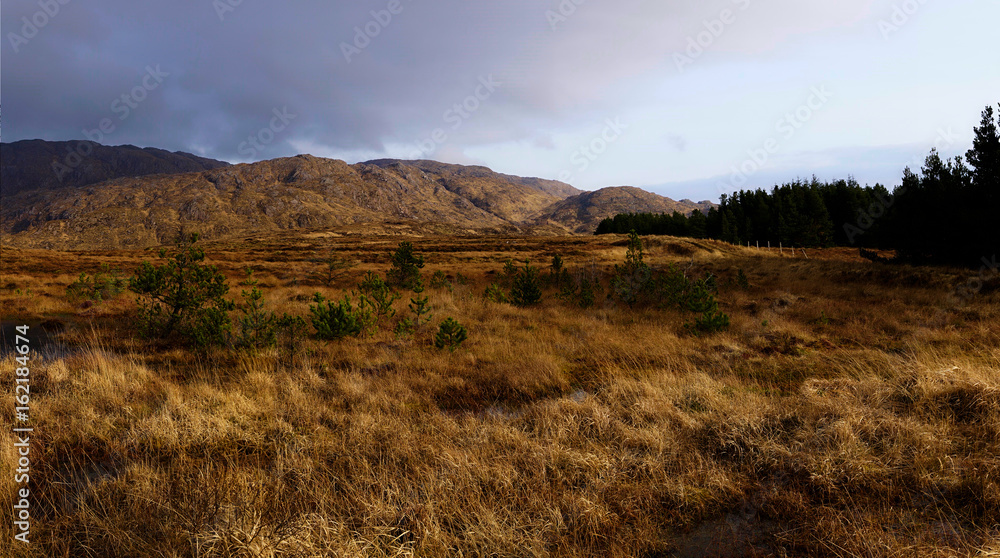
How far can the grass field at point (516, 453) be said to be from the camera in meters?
2.76

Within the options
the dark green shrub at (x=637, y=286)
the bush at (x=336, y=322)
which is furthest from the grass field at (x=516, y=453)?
the dark green shrub at (x=637, y=286)

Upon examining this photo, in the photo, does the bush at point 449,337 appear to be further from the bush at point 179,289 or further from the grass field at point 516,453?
the bush at point 179,289

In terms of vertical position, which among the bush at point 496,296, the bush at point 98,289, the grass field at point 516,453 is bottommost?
the grass field at point 516,453

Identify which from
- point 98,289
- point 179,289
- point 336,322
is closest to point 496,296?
point 336,322

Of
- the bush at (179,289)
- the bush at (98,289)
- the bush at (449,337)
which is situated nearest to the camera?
the bush at (449,337)

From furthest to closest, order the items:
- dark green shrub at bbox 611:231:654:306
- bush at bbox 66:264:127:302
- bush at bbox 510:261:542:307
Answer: bush at bbox 66:264:127:302, bush at bbox 510:261:542:307, dark green shrub at bbox 611:231:654:306

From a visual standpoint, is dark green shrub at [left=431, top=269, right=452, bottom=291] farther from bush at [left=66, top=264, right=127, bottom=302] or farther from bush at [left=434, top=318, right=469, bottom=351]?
bush at [left=66, top=264, right=127, bottom=302]

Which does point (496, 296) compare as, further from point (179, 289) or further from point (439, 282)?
point (179, 289)

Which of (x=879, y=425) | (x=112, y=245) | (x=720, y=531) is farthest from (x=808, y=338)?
(x=112, y=245)

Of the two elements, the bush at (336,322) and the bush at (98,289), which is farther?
the bush at (98,289)

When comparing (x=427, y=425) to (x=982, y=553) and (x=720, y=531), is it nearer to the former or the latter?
(x=720, y=531)

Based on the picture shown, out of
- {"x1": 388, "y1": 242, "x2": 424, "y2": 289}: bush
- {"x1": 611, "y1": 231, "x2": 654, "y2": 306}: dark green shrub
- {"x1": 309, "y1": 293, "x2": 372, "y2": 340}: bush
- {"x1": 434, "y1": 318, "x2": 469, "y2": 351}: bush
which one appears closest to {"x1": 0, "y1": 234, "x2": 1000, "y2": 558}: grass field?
{"x1": 434, "y1": 318, "x2": 469, "y2": 351}: bush

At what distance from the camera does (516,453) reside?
376 centimetres

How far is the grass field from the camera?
2764mm
